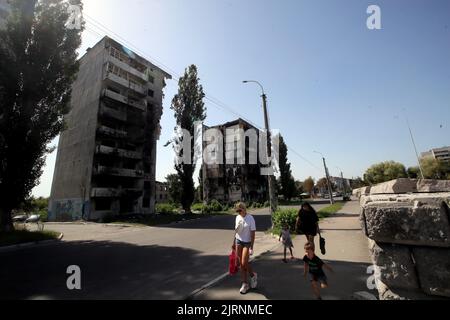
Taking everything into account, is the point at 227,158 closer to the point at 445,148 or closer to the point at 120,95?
the point at 120,95

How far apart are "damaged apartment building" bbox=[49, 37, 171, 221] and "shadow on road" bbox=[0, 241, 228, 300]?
21.7 m

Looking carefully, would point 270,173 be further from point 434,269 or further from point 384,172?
point 384,172

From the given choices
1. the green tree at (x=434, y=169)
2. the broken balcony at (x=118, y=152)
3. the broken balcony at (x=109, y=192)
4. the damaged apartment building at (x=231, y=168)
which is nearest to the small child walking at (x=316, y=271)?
the broken balcony at (x=109, y=192)

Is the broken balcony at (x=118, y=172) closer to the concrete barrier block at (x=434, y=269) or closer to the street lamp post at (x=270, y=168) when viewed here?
the street lamp post at (x=270, y=168)

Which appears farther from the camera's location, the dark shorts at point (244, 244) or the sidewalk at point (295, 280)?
the dark shorts at point (244, 244)

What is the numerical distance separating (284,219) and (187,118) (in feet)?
66.9

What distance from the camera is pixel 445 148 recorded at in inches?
4798

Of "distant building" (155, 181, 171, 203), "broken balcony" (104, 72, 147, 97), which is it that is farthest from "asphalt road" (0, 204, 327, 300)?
"distant building" (155, 181, 171, 203)

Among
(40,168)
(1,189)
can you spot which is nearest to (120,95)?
(40,168)

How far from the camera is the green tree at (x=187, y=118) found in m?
29.4

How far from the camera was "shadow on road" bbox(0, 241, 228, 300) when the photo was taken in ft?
16.6

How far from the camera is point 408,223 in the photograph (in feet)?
6.16

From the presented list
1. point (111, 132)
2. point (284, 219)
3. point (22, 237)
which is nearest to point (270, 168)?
point (284, 219)

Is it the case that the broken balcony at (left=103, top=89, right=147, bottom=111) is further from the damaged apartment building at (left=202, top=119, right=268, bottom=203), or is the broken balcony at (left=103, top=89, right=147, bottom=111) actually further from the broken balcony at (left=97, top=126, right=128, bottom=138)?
the damaged apartment building at (left=202, top=119, right=268, bottom=203)
